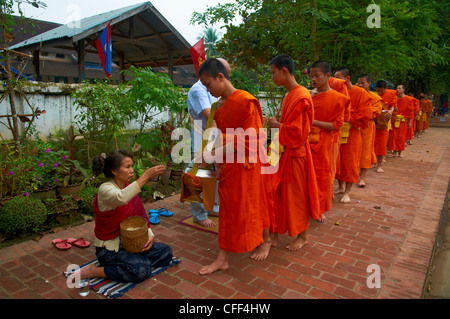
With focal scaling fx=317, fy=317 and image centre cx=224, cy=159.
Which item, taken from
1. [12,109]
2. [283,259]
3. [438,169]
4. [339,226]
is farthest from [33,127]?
[438,169]

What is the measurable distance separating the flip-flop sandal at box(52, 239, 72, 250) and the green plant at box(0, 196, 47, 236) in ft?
1.35

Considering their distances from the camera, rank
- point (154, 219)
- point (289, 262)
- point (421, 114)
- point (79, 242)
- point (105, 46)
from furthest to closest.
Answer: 1. point (421, 114)
2. point (105, 46)
3. point (154, 219)
4. point (79, 242)
5. point (289, 262)

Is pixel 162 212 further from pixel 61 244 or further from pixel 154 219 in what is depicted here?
pixel 61 244

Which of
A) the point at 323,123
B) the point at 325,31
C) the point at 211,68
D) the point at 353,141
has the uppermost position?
the point at 325,31

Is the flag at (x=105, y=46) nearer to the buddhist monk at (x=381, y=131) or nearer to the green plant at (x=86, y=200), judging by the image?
the green plant at (x=86, y=200)

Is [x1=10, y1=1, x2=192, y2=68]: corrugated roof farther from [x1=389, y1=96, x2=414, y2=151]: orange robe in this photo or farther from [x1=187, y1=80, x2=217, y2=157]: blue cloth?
[x1=389, y1=96, x2=414, y2=151]: orange robe

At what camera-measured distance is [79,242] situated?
3.44 metres

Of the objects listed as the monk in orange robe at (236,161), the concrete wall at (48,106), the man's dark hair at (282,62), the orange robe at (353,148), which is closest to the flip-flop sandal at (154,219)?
the monk in orange robe at (236,161)

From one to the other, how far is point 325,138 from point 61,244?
3.31 metres

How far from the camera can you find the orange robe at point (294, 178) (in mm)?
3178

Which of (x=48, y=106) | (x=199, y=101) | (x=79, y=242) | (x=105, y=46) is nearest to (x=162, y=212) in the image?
(x=79, y=242)

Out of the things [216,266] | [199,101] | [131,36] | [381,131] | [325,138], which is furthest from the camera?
[131,36]
